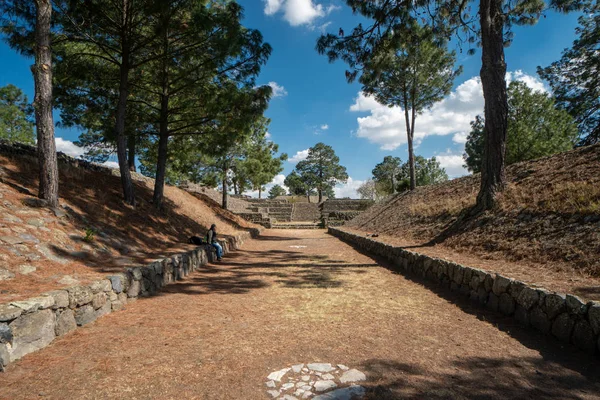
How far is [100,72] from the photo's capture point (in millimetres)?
9648

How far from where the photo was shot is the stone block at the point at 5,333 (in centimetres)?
266

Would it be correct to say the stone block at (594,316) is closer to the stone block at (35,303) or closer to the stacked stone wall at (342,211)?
the stone block at (35,303)

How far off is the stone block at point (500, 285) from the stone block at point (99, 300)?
5.70 metres

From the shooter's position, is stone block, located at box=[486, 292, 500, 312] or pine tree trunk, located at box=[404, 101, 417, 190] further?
pine tree trunk, located at box=[404, 101, 417, 190]

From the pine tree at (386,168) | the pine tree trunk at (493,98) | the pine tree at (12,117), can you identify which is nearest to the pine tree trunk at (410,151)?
the pine tree trunk at (493,98)

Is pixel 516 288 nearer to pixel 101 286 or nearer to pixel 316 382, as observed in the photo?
pixel 316 382

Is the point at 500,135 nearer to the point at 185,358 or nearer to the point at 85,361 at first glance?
the point at 185,358

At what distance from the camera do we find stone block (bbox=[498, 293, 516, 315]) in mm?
3980

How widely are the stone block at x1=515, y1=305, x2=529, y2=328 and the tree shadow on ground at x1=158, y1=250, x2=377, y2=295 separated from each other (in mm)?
2878

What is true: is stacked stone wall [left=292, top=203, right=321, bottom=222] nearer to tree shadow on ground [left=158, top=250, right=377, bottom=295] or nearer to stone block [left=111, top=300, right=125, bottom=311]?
tree shadow on ground [left=158, top=250, right=377, bottom=295]

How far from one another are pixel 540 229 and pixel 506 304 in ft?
8.86

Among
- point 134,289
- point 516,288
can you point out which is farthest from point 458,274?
point 134,289

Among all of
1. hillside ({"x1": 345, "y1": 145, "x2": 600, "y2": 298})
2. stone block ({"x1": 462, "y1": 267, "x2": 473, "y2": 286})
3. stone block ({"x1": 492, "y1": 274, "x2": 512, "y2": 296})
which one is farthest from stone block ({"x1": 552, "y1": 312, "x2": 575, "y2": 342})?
stone block ({"x1": 462, "y1": 267, "x2": 473, "y2": 286})

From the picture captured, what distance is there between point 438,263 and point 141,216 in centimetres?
847
